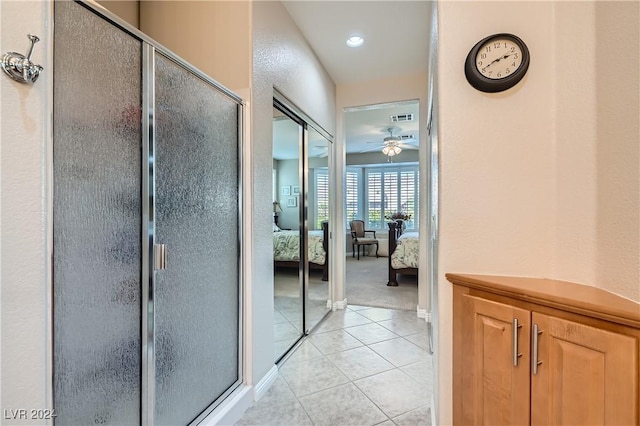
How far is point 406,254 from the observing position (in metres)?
4.77

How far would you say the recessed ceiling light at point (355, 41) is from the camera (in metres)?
2.84

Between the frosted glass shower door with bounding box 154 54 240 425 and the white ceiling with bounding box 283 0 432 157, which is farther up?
the white ceiling with bounding box 283 0 432 157

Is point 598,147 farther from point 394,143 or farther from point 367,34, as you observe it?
point 394,143

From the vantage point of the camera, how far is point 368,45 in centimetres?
297

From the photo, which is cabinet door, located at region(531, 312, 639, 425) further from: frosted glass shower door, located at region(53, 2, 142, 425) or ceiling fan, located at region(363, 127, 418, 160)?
ceiling fan, located at region(363, 127, 418, 160)

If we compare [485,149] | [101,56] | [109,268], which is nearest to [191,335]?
[109,268]

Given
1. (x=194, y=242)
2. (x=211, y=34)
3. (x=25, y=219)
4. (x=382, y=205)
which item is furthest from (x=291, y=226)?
(x=382, y=205)

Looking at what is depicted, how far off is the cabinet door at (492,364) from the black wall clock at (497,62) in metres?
0.93

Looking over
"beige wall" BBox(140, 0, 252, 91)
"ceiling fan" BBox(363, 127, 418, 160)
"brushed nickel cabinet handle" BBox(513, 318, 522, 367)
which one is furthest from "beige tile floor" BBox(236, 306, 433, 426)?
"ceiling fan" BBox(363, 127, 418, 160)

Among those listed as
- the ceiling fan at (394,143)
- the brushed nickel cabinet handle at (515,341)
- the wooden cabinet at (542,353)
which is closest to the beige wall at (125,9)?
the wooden cabinet at (542,353)

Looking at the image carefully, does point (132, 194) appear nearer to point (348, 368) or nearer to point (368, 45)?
point (348, 368)

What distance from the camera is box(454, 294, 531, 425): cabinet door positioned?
1.16 meters

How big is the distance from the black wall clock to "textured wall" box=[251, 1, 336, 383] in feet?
4.26

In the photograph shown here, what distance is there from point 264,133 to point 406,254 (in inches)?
134
